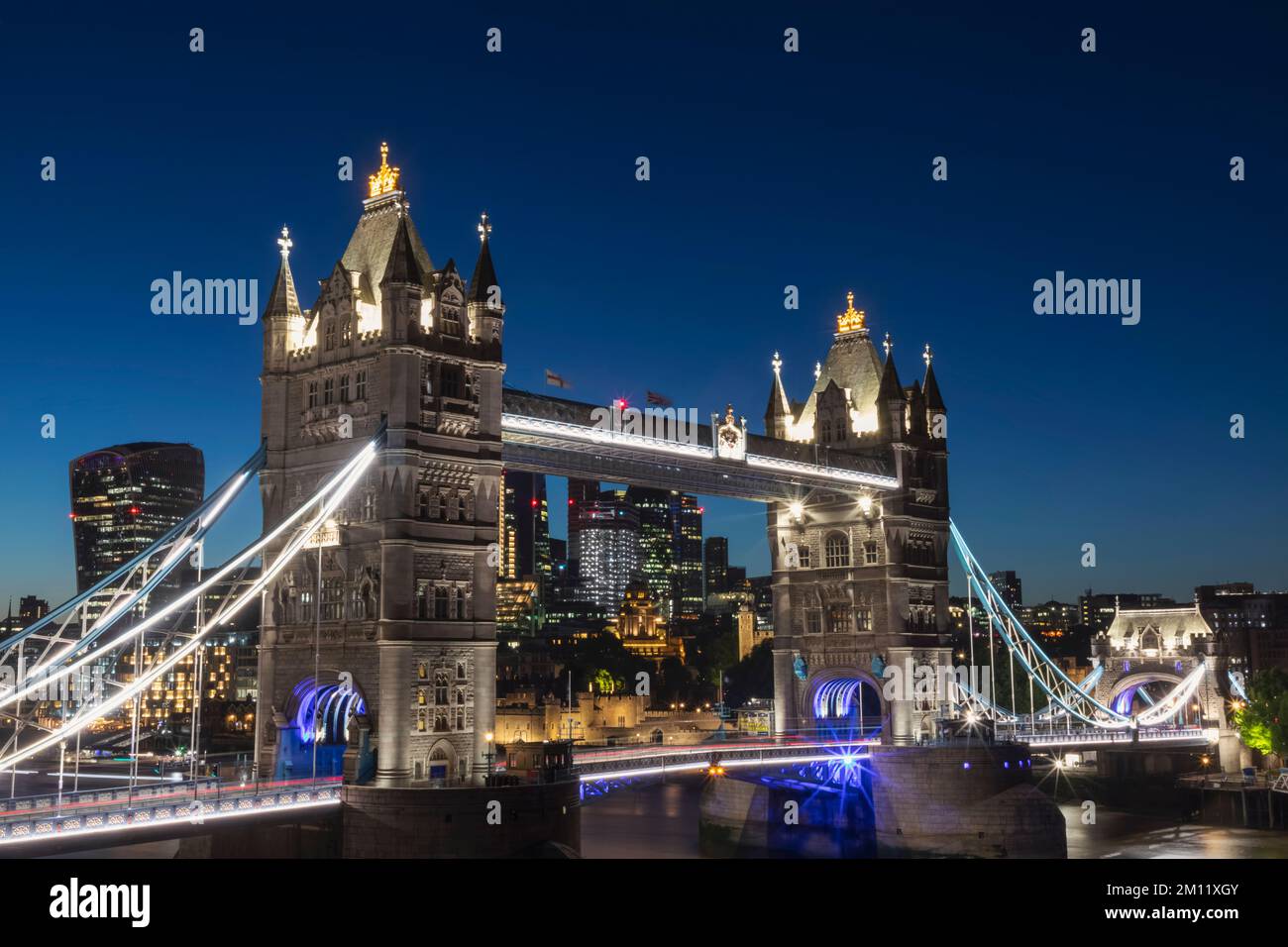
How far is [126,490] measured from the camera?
19000cm

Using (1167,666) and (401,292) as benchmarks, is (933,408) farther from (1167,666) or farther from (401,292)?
(1167,666)

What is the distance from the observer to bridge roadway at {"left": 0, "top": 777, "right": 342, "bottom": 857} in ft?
126

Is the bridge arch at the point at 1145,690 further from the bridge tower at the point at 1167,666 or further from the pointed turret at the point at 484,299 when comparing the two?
the pointed turret at the point at 484,299

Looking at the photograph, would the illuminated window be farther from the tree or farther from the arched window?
the tree

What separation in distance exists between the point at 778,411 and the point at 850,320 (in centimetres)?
638

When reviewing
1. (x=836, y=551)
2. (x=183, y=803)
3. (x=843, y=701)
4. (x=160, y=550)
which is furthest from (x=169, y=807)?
(x=843, y=701)

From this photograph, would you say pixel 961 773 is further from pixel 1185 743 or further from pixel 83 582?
pixel 83 582

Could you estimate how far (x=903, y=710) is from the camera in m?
74.6

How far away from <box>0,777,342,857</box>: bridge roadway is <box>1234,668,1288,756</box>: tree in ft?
263

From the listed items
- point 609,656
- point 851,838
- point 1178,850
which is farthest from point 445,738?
point 609,656

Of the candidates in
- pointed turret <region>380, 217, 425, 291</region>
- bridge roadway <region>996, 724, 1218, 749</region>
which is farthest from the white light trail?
bridge roadway <region>996, 724, 1218, 749</region>

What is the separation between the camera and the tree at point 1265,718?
348ft
